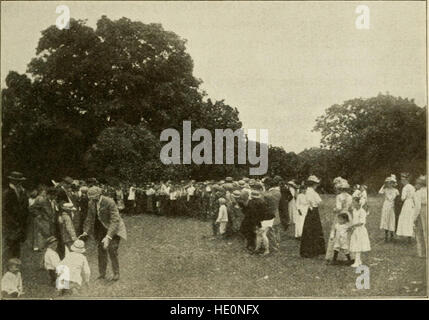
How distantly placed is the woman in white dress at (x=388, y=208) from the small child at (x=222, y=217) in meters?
2.31

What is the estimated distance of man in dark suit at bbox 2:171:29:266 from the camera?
825cm

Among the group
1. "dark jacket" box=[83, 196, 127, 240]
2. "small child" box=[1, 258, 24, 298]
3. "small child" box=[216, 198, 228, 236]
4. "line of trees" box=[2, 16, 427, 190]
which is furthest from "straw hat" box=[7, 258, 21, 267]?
"small child" box=[216, 198, 228, 236]

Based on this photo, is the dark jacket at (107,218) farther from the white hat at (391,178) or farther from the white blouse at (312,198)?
the white hat at (391,178)

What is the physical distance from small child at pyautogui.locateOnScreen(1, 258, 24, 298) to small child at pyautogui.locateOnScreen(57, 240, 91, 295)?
62cm

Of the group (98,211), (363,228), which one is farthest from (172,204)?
(363,228)

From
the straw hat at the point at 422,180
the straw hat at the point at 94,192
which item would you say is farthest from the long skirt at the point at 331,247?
the straw hat at the point at 94,192

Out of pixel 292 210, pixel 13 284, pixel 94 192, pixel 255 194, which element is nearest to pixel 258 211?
pixel 255 194

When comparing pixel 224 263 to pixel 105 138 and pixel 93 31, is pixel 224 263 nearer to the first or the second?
pixel 105 138

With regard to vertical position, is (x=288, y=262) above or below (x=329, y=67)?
below

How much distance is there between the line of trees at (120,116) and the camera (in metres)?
8.12

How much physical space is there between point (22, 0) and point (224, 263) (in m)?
5.06

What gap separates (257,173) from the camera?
8117 mm

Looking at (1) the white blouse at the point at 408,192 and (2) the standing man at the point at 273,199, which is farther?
(2) the standing man at the point at 273,199

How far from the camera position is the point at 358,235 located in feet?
25.7
